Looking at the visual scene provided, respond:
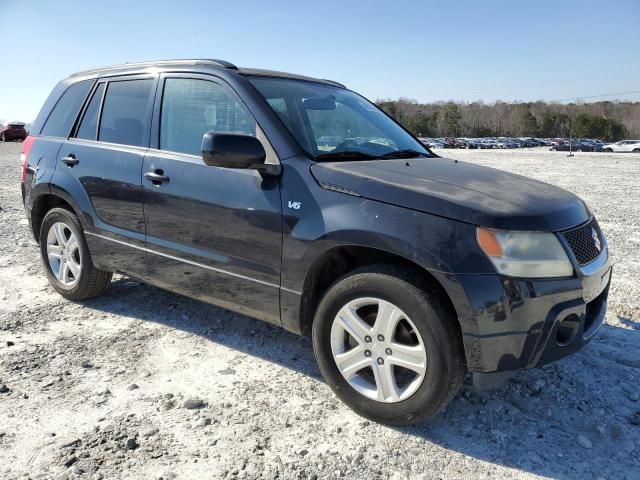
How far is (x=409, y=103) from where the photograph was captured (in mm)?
129125

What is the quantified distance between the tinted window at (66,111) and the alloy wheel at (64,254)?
0.80m

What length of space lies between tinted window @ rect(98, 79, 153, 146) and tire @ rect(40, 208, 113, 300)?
0.82 m

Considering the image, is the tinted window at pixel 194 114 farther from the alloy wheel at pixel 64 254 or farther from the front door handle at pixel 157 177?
the alloy wheel at pixel 64 254

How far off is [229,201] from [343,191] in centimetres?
76

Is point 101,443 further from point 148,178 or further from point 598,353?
point 598,353

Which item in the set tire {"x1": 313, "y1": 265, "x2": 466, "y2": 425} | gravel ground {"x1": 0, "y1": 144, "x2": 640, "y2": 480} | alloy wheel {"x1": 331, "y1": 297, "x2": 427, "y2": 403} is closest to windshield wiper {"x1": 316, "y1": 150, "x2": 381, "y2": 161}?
tire {"x1": 313, "y1": 265, "x2": 466, "y2": 425}

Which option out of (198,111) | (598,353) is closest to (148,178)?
(198,111)

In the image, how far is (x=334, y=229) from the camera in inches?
104

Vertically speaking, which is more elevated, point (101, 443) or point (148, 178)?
point (148, 178)

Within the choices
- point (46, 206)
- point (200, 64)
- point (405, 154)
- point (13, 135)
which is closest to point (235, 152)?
point (200, 64)

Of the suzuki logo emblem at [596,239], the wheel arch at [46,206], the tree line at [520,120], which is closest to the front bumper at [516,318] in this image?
the suzuki logo emblem at [596,239]

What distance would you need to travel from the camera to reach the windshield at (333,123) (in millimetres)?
3119

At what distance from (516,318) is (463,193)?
25.8 inches

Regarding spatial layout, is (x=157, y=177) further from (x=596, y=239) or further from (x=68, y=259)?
(x=596, y=239)
